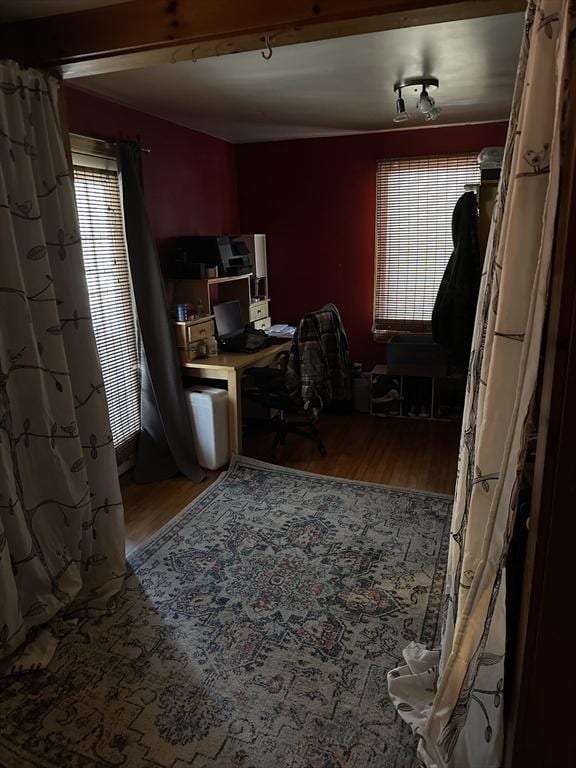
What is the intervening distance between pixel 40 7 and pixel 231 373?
2.17m

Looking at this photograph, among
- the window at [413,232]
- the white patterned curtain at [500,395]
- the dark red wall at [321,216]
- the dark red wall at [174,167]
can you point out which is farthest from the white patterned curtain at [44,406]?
the window at [413,232]

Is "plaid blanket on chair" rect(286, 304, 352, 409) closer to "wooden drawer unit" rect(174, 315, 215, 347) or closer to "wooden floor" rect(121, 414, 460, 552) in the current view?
"wooden floor" rect(121, 414, 460, 552)

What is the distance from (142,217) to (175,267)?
0.62 meters

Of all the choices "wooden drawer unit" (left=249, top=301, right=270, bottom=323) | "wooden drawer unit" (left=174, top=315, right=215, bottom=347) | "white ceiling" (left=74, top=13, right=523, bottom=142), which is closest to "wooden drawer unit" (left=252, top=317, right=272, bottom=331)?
"wooden drawer unit" (left=249, top=301, right=270, bottom=323)

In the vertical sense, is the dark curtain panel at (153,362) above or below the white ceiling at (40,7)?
below

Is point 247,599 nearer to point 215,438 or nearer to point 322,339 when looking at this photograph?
point 215,438

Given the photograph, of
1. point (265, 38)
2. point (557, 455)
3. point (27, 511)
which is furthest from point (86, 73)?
point (557, 455)

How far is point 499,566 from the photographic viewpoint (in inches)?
52.2

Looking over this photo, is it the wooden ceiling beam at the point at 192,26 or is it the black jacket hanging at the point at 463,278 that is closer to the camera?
the wooden ceiling beam at the point at 192,26

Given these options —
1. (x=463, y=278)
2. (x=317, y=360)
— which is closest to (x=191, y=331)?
(x=317, y=360)

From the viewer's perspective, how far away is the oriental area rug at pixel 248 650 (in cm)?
169

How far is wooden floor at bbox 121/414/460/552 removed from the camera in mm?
3252

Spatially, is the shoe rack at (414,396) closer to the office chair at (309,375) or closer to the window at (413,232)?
the window at (413,232)

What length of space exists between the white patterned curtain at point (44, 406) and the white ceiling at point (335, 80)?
100 centimetres
